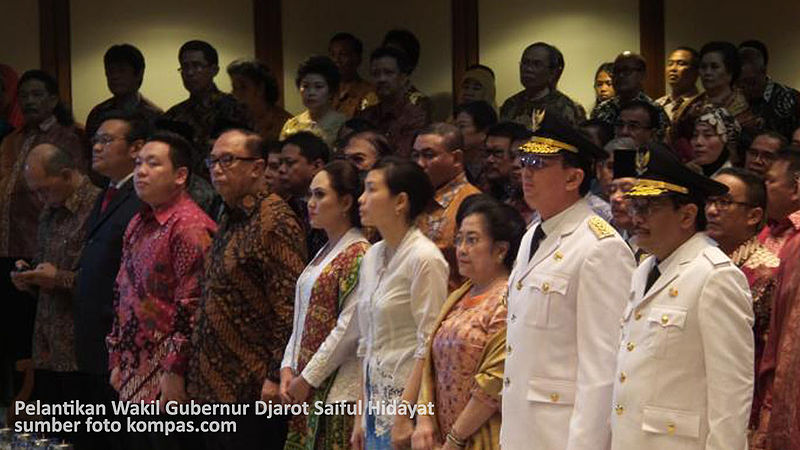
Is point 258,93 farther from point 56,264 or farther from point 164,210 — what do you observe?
point 164,210

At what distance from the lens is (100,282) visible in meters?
6.23

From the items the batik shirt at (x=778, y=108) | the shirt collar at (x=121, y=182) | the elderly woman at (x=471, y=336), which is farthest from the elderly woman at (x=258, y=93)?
the elderly woman at (x=471, y=336)

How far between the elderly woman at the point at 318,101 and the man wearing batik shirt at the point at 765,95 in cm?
206

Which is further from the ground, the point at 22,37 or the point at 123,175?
the point at 22,37

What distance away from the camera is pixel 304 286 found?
17.5ft

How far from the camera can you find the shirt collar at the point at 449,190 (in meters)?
5.57

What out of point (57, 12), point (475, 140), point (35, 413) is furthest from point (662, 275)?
point (57, 12)

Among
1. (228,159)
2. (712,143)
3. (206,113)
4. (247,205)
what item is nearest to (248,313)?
(247,205)

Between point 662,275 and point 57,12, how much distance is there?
660 cm

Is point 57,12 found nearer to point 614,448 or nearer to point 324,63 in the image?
point 324,63

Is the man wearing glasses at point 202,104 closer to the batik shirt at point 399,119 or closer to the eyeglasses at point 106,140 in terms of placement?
→ the batik shirt at point 399,119

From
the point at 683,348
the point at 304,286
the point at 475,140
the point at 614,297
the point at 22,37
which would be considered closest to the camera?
the point at 683,348

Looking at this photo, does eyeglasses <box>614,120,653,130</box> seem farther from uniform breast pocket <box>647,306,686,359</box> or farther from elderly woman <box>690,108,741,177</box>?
uniform breast pocket <box>647,306,686,359</box>

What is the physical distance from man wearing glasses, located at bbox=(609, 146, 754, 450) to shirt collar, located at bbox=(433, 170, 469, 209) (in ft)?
5.65
